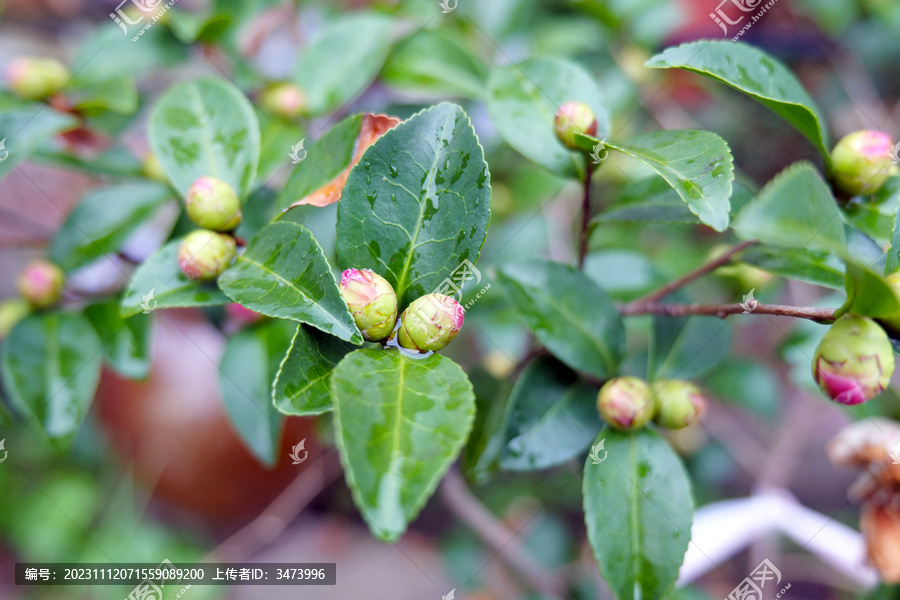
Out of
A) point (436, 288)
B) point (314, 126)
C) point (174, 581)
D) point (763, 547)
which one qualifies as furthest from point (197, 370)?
point (763, 547)

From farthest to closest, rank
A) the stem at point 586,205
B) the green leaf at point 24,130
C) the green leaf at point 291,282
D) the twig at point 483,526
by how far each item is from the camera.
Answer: the twig at point 483,526 → the green leaf at point 24,130 → the stem at point 586,205 → the green leaf at point 291,282

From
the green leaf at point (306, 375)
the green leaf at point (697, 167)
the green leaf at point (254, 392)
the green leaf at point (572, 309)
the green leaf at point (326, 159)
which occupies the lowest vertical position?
the green leaf at point (254, 392)

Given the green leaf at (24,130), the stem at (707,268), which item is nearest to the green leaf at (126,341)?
the green leaf at (24,130)

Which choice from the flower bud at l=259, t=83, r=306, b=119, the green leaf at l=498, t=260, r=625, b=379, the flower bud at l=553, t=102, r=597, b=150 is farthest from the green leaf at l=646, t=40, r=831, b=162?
the flower bud at l=259, t=83, r=306, b=119

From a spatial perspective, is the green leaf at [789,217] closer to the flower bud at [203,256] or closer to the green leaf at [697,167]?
the green leaf at [697,167]

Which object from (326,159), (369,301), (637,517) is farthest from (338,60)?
(637,517)

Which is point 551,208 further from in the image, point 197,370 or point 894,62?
point 894,62

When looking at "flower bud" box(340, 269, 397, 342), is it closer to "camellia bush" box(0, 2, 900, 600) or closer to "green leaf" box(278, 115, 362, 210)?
"camellia bush" box(0, 2, 900, 600)
